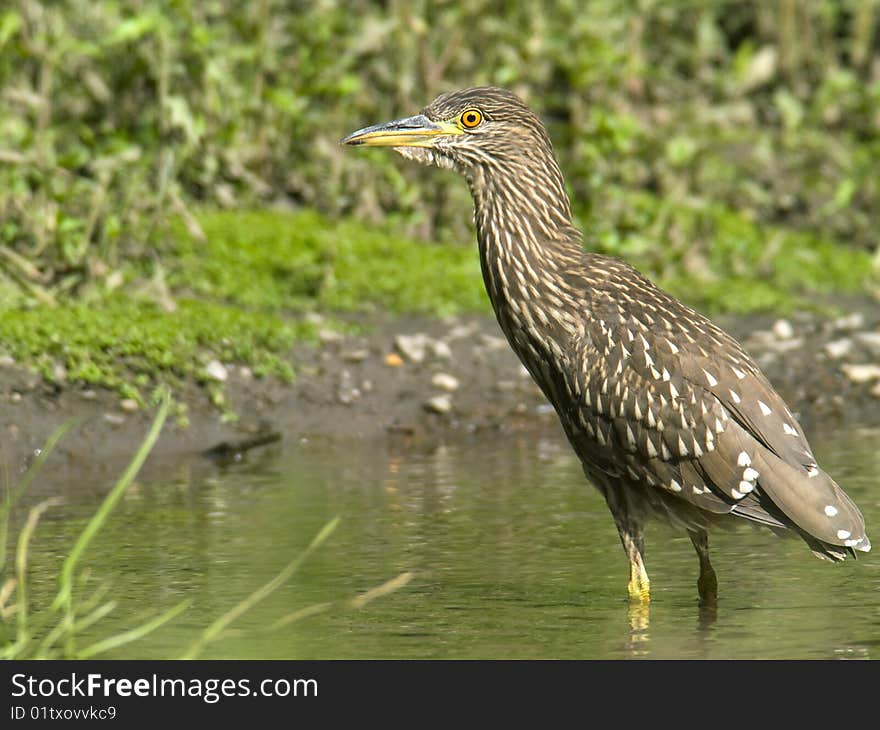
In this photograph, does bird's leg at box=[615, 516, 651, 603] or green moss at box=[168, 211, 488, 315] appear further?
green moss at box=[168, 211, 488, 315]

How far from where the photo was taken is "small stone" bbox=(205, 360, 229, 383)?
34.9ft

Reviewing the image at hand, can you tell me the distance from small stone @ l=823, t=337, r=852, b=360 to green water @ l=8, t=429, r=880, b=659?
5.27 ft

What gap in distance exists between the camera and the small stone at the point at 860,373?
11.9 meters

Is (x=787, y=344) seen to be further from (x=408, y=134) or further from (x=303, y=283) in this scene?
(x=408, y=134)

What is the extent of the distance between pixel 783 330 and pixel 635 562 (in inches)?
207

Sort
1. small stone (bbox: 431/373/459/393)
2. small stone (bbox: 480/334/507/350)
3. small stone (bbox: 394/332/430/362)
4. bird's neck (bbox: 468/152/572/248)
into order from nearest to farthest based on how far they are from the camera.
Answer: bird's neck (bbox: 468/152/572/248) → small stone (bbox: 431/373/459/393) → small stone (bbox: 394/332/430/362) → small stone (bbox: 480/334/507/350)

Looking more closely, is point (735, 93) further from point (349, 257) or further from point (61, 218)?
point (61, 218)

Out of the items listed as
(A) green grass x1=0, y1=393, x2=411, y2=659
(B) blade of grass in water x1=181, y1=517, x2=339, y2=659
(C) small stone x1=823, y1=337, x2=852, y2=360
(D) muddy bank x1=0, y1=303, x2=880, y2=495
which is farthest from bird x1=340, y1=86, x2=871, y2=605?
(C) small stone x1=823, y1=337, x2=852, y2=360

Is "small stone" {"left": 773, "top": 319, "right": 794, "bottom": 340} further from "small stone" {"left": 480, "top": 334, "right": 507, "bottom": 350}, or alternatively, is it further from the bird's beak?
the bird's beak

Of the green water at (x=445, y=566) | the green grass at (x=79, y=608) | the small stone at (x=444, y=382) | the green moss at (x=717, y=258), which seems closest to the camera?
the green grass at (x=79, y=608)

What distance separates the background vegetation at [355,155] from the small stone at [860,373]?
3.99ft

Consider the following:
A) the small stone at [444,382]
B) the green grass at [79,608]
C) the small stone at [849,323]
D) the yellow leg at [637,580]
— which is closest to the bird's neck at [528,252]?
the yellow leg at [637,580]

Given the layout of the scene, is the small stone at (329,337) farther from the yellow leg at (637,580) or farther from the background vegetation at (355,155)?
the yellow leg at (637,580)
